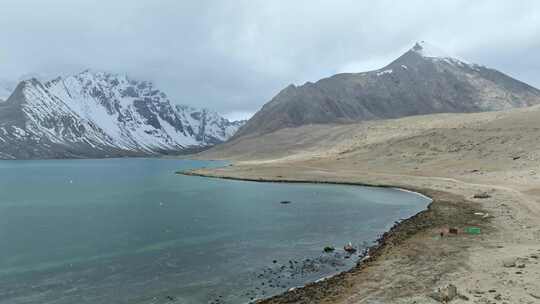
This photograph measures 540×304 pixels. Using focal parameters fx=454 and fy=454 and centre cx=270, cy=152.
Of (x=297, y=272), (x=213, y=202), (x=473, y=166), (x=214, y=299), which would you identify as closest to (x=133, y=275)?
(x=214, y=299)

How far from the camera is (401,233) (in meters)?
47.2

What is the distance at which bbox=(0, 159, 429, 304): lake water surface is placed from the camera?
3322 cm

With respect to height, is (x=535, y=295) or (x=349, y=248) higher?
(x=535, y=295)

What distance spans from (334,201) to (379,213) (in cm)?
1577

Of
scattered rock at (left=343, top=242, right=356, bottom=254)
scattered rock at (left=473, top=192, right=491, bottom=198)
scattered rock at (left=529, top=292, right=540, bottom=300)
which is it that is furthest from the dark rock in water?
scattered rock at (left=473, top=192, right=491, bottom=198)

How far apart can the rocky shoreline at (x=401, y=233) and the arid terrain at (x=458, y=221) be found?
99mm

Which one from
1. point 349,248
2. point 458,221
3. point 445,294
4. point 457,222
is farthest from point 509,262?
point 458,221

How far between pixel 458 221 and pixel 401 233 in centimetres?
863

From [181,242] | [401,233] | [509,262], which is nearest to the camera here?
[509,262]

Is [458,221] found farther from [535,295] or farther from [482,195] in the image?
[535,295]

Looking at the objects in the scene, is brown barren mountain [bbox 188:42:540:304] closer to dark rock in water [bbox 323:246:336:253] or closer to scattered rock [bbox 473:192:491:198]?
scattered rock [bbox 473:192:491:198]

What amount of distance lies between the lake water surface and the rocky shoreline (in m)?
1.86

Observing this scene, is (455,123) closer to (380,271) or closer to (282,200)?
(282,200)

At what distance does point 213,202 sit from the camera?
82188 millimetres
